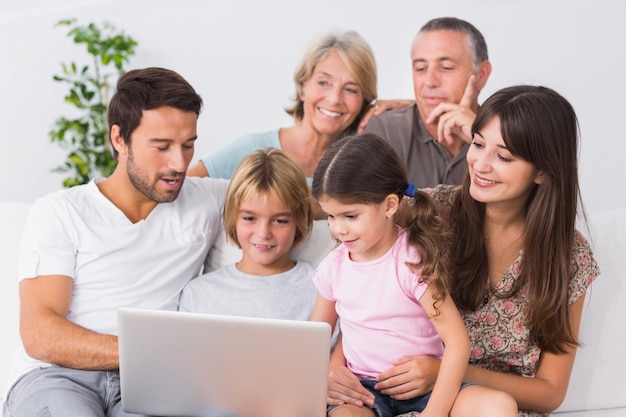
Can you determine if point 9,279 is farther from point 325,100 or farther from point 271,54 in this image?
point 271,54

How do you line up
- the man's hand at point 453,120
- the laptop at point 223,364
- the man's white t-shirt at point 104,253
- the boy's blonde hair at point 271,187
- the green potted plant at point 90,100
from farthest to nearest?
the green potted plant at point 90,100 → the man's hand at point 453,120 → the boy's blonde hair at point 271,187 → the man's white t-shirt at point 104,253 → the laptop at point 223,364

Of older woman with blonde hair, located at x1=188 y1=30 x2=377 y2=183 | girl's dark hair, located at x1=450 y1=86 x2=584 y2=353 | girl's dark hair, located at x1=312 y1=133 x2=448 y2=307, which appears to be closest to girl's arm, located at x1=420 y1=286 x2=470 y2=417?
girl's dark hair, located at x1=312 y1=133 x2=448 y2=307

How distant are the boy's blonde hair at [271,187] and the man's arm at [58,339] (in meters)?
0.48

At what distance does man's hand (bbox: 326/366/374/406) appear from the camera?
1913 millimetres

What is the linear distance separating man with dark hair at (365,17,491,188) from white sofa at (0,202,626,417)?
1.83 ft

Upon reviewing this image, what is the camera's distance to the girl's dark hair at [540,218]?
6.39ft

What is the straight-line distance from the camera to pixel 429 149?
2.84m

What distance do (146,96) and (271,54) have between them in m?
1.76

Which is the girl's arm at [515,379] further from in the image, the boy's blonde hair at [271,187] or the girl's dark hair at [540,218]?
the boy's blonde hair at [271,187]

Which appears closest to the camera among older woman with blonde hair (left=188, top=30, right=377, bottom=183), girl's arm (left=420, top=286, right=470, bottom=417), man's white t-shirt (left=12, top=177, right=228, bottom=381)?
girl's arm (left=420, top=286, right=470, bottom=417)

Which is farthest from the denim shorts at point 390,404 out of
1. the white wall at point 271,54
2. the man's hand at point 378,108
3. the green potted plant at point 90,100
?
the green potted plant at point 90,100

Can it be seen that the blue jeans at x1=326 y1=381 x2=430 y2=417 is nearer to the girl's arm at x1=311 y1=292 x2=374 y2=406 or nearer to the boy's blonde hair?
the girl's arm at x1=311 y1=292 x2=374 y2=406

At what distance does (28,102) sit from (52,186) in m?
0.43

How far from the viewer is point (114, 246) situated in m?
2.23
